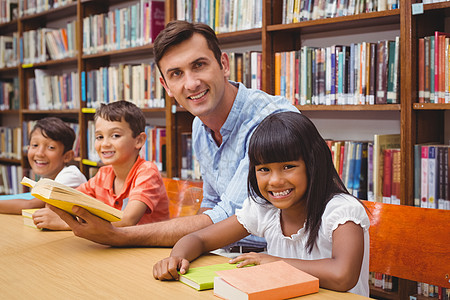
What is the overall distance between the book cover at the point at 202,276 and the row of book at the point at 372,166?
1324 mm

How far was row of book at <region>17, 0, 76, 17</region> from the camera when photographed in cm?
420

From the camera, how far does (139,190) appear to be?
1796 mm

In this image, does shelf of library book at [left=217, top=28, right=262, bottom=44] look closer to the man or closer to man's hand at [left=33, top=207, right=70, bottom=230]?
the man

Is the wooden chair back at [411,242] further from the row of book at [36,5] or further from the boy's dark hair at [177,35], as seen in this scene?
the row of book at [36,5]

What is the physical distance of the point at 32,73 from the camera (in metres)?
4.73

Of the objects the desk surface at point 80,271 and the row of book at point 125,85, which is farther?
the row of book at point 125,85

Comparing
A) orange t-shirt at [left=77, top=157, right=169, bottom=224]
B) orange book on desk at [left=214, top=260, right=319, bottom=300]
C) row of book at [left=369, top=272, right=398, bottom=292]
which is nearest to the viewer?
orange book on desk at [left=214, top=260, right=319, bottom=300]

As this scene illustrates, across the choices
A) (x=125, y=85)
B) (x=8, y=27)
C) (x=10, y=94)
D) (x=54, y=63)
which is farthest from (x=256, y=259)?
(x=8, y=27)

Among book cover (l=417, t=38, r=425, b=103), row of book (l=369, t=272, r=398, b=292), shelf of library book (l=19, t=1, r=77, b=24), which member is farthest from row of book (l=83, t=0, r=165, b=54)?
row of book (l=369, t=272, r=398, b=292)

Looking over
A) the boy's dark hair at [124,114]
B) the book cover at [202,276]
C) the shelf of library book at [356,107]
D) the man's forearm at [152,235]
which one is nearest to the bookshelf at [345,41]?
the shelf of library book at [356,107]

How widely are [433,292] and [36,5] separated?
3.93 m

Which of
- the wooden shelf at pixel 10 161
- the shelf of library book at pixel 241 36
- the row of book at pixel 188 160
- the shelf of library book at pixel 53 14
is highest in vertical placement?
the shelf of library book at pixel 53 14

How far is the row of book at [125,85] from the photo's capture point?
339 centimetres

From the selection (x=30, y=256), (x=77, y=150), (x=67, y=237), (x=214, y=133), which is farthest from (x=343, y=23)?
(x=77, y=150)
